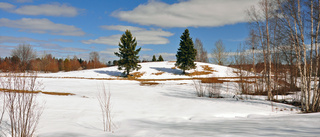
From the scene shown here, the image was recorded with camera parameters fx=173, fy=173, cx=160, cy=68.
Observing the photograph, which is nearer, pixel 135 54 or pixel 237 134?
pixel 237 134

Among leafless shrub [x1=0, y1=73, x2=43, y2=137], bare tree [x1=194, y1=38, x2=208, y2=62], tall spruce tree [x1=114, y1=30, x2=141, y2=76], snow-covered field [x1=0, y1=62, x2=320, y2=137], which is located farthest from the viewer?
bare tree [x1=194, y1=38, x2=208, y2=62]

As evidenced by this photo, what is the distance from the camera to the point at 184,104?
33.5 feet

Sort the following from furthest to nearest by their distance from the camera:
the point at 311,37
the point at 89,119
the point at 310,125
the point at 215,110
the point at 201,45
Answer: the point at 201,45, the point at 215,110, the point at 311,37, the point at 89,119, the point at 310,125

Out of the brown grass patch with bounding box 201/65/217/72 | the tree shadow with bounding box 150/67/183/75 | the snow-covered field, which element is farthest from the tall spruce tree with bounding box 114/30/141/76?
the snow-covered field

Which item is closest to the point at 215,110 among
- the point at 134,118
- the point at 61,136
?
the point at 134,118

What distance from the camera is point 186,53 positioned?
3412 cm

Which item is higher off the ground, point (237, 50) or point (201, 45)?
point (201, 45)

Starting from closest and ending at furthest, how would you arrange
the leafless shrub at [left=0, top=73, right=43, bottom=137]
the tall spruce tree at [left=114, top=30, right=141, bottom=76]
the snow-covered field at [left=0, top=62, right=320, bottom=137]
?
the leafless shrub at [left=0, top=73, right=43, bottom=137], the snow-covered field at [left=0, top=62, right=320, bottom=137], the tall spruce tree at [left=114, top=30, right=141, bottom=76]

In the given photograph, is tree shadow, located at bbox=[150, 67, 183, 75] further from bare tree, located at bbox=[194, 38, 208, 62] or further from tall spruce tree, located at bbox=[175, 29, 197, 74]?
bare tree, located at bbox=[194, 38, 208, 62]

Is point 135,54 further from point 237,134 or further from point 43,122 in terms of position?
point 237,134

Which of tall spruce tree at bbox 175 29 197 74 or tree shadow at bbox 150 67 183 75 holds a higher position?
tall spruce tree at bbox 175 29 197 74

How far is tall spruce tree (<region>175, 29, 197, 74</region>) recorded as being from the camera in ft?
112

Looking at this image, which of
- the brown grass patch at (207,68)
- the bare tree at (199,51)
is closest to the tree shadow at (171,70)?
the brown grass patch at (207,68)

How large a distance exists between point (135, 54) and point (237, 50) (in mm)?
23479
